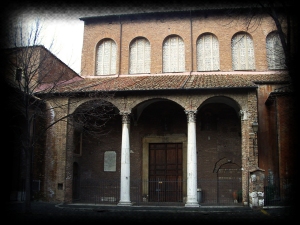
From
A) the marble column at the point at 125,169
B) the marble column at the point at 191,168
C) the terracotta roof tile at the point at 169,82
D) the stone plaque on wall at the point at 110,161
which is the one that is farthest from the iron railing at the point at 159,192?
the terracotta roof tile at the point at 169,82

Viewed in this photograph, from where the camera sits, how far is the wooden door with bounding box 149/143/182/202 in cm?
1903

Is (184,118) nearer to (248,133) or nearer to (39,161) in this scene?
(248,133)

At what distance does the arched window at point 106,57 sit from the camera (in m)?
21.6

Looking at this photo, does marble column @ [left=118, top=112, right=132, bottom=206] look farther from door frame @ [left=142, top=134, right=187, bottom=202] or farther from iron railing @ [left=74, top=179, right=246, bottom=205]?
door frame @ [left=142, top=134, right=187, bottom=202]

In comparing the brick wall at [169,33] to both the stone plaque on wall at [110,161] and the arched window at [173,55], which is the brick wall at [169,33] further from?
the stone plaque on wall at [110,161]

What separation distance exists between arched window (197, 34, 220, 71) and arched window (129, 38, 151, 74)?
284cm

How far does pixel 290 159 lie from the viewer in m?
15.8

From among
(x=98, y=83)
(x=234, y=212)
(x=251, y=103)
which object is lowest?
(x=234, y=212)

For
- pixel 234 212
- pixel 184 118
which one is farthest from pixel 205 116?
pixel 234 212

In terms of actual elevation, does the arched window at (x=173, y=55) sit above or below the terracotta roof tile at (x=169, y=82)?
above

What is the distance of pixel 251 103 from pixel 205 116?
133 inches

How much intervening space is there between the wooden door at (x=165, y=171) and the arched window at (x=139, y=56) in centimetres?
439

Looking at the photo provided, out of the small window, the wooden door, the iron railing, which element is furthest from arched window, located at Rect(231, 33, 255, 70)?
the small window

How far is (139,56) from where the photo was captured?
2139cm
